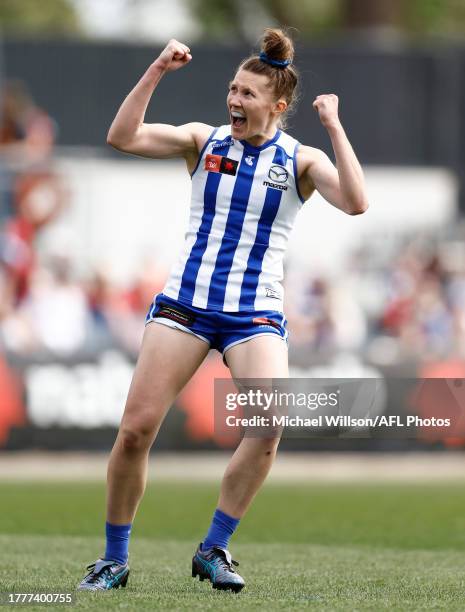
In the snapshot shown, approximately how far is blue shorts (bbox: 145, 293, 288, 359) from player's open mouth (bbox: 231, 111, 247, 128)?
824 mm

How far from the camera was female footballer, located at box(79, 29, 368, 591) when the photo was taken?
6.00 meters

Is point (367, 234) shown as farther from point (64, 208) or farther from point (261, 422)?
point (261, 422)

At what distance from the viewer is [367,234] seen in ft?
72.4

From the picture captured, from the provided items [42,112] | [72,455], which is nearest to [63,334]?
[72,455]

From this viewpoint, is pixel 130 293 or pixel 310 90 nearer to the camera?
pixel 130 293

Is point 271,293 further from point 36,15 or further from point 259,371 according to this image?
point 36,15

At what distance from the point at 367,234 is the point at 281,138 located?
1597 cm

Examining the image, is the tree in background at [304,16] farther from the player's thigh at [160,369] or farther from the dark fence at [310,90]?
the player's thigh at [160,369]

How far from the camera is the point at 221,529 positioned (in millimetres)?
6238

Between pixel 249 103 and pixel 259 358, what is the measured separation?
112 centimetres

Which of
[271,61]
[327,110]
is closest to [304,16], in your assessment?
[271,61]

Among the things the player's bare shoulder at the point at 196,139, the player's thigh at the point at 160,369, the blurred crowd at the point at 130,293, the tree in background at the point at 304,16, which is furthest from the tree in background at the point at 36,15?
the player's thigh at the point at 160,369

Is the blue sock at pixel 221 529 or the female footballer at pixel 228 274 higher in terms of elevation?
the female footballer at pixel 228 274

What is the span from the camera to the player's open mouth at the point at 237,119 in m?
6.05
